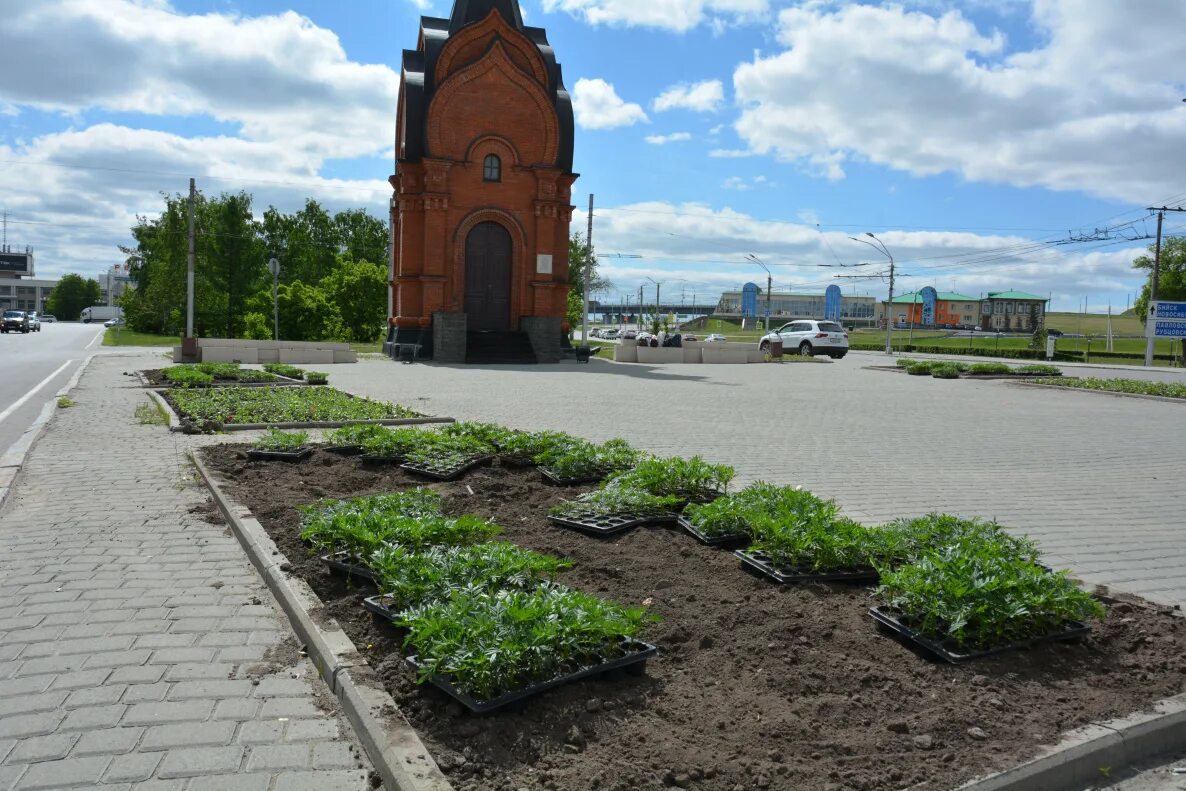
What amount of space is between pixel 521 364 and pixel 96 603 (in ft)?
82.3

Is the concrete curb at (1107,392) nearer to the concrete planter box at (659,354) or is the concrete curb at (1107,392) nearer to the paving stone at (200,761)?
the concrete planter box at (659,354)

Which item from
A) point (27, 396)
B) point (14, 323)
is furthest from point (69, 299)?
point (27, 396)

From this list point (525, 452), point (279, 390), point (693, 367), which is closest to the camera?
point (525, 452)

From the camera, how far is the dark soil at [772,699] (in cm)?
307

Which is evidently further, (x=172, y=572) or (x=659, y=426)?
(x=659, y=426)

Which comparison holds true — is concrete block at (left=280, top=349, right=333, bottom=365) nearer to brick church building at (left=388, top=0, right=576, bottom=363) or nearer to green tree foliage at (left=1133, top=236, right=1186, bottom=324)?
brick church building at (left=388, top=0, right=576, bottom=363)

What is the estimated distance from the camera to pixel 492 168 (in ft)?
102

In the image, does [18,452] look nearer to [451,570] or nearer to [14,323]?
[451,570]

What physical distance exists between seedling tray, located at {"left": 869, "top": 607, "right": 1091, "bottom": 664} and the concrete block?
26189 millimetres

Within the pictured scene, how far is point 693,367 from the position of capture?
1261 inches

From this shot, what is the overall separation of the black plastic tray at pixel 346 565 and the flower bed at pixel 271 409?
23.1ft

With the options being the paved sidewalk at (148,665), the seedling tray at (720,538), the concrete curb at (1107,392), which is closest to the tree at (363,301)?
the concrete curb at (1107,392)

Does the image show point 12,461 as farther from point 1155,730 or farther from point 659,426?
point 1155,730

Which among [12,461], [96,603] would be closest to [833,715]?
[96,603]
